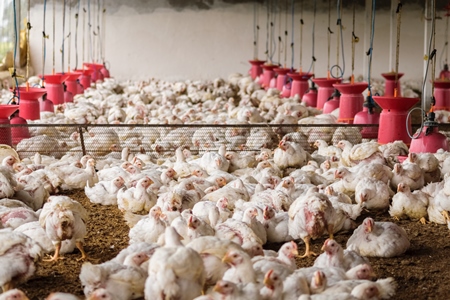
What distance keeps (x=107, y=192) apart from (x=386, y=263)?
2201mm

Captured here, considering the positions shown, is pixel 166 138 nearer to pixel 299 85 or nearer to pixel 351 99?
pixel 351 99

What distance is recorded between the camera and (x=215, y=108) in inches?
388

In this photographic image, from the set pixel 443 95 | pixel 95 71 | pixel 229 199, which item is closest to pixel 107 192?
pixel 229 199

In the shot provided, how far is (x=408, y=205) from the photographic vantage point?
4816 millimetres

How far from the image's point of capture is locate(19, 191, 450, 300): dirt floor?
358 cm

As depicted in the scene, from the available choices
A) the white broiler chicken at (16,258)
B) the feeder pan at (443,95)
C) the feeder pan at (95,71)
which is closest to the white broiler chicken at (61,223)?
the white broiler chicken at (16,258)

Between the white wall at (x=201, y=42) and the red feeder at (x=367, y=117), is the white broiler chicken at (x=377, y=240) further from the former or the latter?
the white wall at (x=201, y=42)

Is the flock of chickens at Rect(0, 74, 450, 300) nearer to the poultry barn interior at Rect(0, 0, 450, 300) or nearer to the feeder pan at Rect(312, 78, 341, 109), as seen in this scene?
the poultry barn interior at Rect(0, 0, 450, 300)

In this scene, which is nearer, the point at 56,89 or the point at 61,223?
the point at 61,223

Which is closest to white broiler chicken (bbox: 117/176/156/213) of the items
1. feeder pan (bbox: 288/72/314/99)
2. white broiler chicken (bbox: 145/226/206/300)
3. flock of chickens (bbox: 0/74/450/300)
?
flock of chickens (bbox: 0/74/450/300)

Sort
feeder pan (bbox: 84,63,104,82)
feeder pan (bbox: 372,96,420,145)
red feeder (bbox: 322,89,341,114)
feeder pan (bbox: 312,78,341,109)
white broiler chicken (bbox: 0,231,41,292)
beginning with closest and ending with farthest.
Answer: white broiler chicken (bbox: 0,231,41,292) → feeder pan (bbox: 372,96,420,145) → red feeder (bbox: 322,89,341,114) → feeder pan (bbox: 312,78,341,109) → feeder pan (bbox: 84,63,104,82)

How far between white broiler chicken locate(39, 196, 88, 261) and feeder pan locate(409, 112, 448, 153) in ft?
9.15

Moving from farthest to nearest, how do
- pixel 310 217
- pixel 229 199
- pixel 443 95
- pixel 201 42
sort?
pixel 201 42 → pixel 443 95 → pixel 229 199 → pixel 310 217

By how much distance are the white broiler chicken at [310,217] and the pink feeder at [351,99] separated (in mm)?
3561
